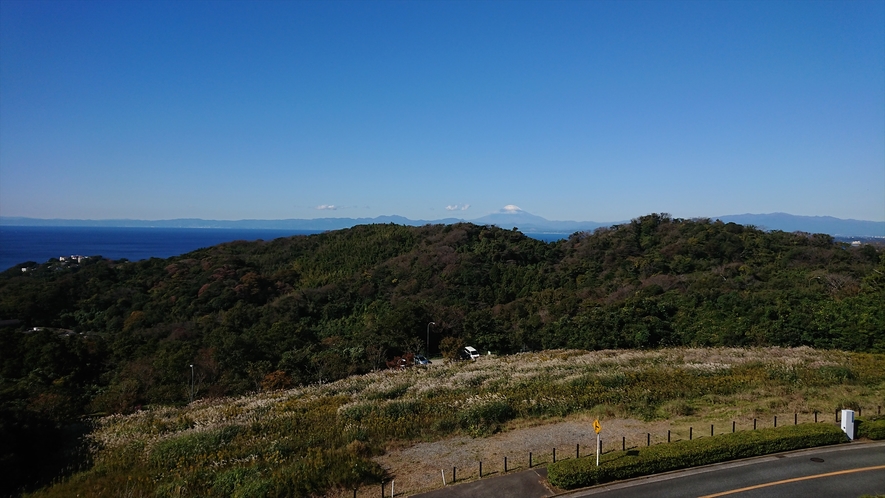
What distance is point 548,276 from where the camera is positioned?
2562 inches

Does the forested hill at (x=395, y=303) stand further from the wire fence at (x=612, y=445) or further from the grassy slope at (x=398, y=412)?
the wire fence at (x=612, y=445)

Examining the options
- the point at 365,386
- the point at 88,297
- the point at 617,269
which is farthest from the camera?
the point at 617,269

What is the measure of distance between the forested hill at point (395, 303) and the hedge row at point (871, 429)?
1977 centimetres

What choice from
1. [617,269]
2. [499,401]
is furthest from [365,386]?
[617,269]

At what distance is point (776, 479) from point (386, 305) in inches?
1923

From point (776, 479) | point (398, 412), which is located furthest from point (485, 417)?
point (776, 479)

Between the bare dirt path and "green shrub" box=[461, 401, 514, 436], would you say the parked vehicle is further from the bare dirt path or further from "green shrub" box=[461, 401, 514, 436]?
the bare dirt path

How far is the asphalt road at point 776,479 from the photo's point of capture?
12.5 metres

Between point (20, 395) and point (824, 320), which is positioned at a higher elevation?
point (824, 320)

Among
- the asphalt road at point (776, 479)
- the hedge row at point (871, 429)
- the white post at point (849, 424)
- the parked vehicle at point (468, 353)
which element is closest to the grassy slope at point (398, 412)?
the hedge row at point (871, 429)

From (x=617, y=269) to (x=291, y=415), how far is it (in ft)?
178

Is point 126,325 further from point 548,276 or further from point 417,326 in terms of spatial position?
point 548,276

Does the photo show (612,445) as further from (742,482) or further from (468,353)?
(468,353)

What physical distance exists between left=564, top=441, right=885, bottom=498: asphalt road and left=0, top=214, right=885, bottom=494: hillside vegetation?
19.5 metres
